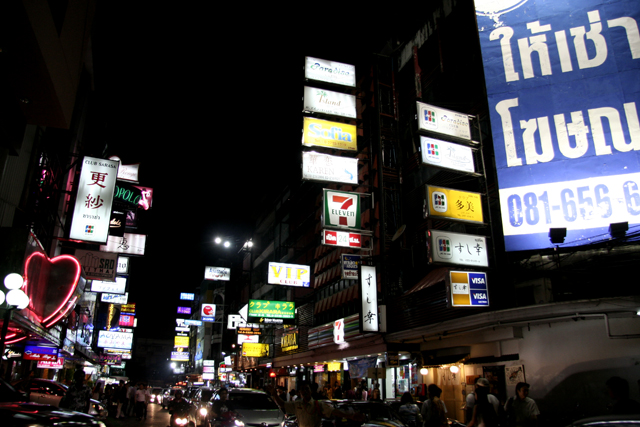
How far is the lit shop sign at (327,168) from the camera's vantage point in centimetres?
1905

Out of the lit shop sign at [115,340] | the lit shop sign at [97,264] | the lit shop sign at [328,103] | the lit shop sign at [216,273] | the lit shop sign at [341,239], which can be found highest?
the lit shop sign at [328,103]

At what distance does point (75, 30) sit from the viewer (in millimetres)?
13766

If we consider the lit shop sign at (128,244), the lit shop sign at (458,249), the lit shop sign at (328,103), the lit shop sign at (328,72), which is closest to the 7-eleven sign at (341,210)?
the lit shop sign at (328,103)

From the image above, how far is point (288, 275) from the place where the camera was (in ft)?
92.8

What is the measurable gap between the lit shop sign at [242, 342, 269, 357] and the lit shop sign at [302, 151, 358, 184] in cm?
2578

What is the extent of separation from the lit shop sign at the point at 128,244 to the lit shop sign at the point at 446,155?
1502cm

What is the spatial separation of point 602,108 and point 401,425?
40.8ft

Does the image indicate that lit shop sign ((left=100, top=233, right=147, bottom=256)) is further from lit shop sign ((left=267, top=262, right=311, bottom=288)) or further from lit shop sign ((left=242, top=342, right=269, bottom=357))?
lit shop sign ((left=242, top=342, right=269, bottom=357))

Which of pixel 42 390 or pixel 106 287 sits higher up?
pixel 106 287

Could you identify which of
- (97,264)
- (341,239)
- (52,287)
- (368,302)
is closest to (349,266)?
(368,302)

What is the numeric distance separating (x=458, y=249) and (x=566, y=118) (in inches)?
243

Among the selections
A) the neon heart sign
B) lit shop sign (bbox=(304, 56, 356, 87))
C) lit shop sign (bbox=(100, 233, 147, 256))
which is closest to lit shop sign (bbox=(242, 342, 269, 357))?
lit shop sign (bbox=(100, 233, 147, 256))

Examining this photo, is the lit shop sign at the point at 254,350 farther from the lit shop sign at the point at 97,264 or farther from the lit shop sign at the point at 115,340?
the lit shop sign at the point at 97,264

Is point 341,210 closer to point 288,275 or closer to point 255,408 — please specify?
point 255,408
